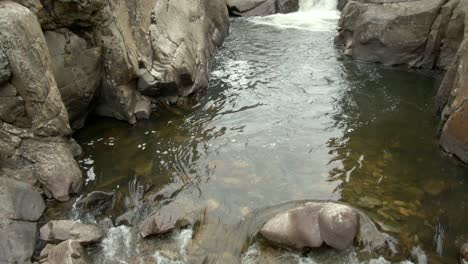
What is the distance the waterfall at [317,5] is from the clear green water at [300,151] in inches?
318

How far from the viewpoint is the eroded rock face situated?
18.0ft

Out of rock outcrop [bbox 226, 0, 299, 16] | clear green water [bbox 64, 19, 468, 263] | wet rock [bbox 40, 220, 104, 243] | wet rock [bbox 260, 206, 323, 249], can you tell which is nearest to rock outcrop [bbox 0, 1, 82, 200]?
clear green water [bbox 64, 19, 468, 263]

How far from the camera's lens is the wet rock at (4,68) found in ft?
20.0

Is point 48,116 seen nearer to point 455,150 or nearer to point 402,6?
point 455,150

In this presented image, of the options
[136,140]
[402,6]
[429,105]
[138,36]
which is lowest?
[429,105]

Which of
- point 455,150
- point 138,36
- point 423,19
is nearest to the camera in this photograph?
point 455,150

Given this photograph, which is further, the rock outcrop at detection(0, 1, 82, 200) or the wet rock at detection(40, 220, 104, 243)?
the rock outcrop at detection(0, 1, 82, 200)

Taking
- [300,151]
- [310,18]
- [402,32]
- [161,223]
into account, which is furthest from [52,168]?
[310,18]

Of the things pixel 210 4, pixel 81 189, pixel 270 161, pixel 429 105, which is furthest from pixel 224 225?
pixel 210 4

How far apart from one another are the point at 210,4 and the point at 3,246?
36.6 feet

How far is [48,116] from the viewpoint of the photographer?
273 inches

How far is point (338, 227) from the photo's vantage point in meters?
5.51

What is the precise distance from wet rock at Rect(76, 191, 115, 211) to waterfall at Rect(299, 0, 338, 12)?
1532 centimetres

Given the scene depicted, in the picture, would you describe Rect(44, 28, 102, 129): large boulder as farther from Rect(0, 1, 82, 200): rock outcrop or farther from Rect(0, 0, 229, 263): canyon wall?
Rect(0, 1, 82, 200): rock outcrop
